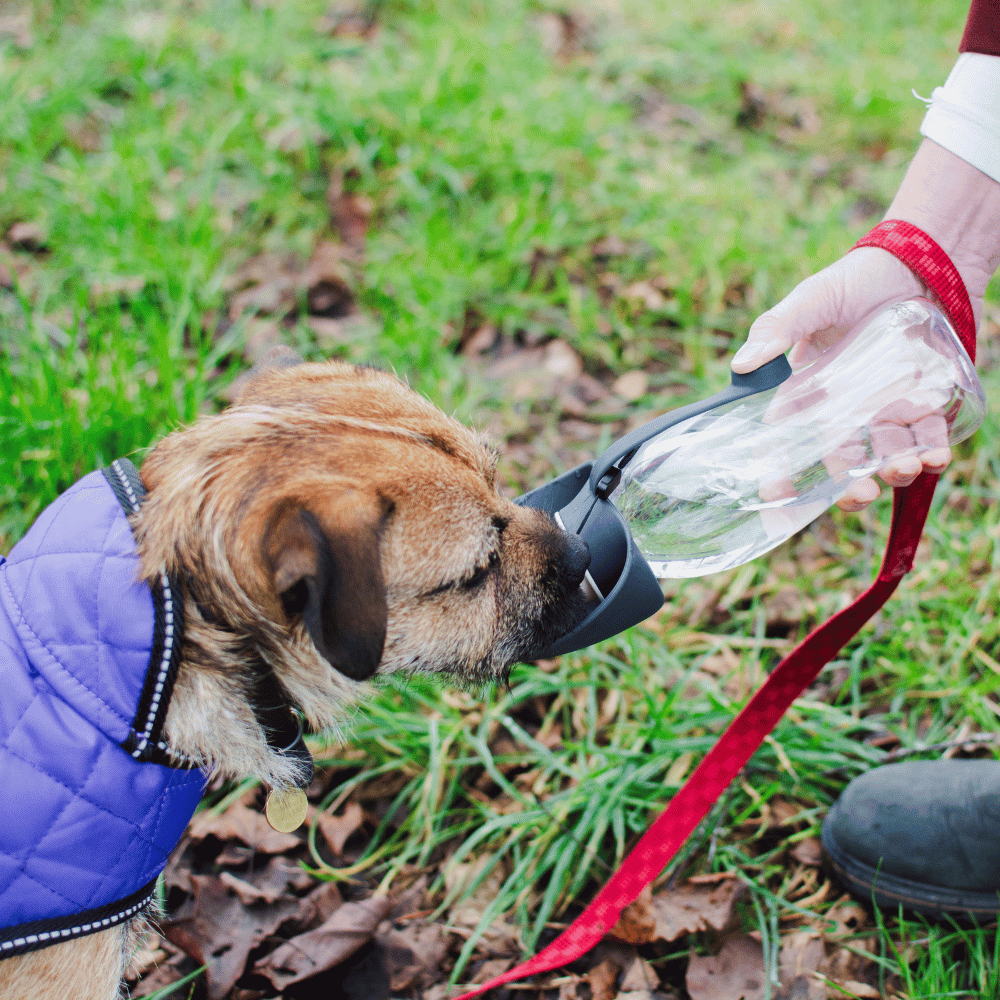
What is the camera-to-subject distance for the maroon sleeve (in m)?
2.18

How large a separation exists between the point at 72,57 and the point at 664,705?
5.95 m

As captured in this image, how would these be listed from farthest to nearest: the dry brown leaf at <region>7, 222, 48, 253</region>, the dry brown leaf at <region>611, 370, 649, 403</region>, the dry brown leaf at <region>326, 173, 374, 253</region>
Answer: the dry brown leaf at <region>326, 173, 374, 253</region>, the dry brown leaf at <region>7, 222, 48, 253</region>, the dry brown leaf at <region>611, 370, 649, 403</region>

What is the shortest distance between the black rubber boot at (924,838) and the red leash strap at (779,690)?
0.49m

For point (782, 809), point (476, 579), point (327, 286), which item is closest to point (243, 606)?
point (476, 579)

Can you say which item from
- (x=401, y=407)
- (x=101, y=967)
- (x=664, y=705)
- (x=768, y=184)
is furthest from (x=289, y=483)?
(x=768, y=184)

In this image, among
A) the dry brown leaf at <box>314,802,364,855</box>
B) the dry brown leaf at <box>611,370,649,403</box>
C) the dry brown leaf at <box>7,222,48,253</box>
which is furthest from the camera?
the dry brown leaf at <box>7,222,48,253</box>

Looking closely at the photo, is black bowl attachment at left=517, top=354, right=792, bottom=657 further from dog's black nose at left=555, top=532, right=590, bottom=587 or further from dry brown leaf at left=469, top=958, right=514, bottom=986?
dry brown leaf at left=469, top=958, right=514, bottom=986

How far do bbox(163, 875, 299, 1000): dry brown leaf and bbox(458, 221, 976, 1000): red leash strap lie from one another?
75 centimetres

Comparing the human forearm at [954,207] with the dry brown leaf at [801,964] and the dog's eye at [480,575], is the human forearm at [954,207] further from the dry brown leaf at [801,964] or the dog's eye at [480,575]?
the dry brown leaf at [801,964]

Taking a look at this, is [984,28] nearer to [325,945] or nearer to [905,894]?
[905,894]

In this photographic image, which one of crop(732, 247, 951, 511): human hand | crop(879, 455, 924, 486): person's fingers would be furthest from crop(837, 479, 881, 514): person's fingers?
crop(879, 455, 924, 486): person's fingers

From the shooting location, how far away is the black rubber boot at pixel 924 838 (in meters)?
2.38

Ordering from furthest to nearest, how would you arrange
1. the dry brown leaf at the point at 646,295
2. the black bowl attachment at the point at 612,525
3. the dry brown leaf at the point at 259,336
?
the dry brown leaf at the point at 646,295, the dry brown leaf at the point at 259,336, the black bowl attachment at the point at 612,525

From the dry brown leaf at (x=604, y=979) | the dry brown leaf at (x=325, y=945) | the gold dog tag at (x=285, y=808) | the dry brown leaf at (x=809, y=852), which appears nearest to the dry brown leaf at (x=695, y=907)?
the dry brown leaf at (x=604, y=979)
